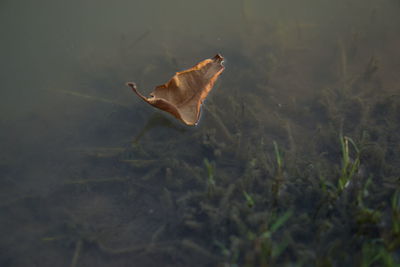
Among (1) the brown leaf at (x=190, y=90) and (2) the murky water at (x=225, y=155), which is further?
(1) the brown leaf at (x=190, y=90)

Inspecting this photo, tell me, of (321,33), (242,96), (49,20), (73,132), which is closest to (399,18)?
(321,33)

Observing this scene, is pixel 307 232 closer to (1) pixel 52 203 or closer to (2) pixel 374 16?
(1) pixel 52 203

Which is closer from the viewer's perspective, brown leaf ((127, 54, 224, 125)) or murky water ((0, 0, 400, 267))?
murky water ((0, 0, 400, 267))

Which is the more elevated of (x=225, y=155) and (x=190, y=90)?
(x=190, y=90)

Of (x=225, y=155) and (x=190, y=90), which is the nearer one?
(x=190, y=90)

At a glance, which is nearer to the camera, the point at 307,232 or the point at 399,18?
the point at 307,232
